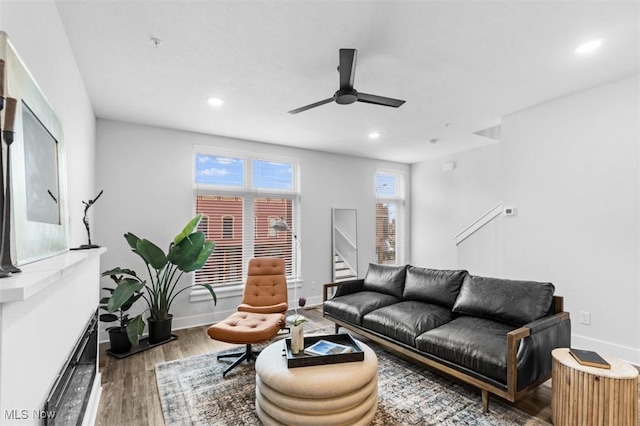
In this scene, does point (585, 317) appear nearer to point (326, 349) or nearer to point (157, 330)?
point (326, 349)

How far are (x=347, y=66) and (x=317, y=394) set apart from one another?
7.30 ft

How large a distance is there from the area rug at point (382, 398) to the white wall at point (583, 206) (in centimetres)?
177

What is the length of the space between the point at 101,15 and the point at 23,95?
3.86 feet

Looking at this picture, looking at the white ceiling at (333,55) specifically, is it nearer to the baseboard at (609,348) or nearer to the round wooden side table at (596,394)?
the round wooden side table at (596,394)

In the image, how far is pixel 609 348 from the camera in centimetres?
317

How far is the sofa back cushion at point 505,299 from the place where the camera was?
265 cm

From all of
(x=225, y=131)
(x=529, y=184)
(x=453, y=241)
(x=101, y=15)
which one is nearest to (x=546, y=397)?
(x=529, y=184)

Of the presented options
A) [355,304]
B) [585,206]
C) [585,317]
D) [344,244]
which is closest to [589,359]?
[585,317]

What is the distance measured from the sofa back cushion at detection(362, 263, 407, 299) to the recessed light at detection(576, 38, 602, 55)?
275 cm

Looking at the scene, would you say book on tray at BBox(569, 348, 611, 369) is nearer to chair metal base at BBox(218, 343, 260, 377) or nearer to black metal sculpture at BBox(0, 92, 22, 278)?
chair metal base at BBox(218, 343, 260, 377)

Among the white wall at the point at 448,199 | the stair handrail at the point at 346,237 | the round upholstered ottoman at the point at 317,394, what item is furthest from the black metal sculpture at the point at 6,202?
the white wall at the point at 448,199

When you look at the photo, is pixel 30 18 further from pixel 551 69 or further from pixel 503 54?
pixel 551 69

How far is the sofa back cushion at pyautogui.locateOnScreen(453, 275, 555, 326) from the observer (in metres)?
2.65

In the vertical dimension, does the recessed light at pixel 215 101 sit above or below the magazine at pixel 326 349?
above
